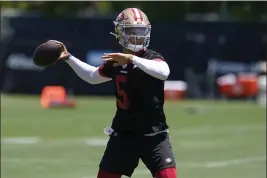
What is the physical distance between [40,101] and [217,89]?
5.78 meters

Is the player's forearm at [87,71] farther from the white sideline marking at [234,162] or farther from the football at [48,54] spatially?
the white sideline marking at [234,162]

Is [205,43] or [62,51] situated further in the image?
[205,43]

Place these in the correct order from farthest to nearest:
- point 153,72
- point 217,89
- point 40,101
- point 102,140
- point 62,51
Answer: point 217,89
point 40,101
point 102,140
point 62,51
point 153,72

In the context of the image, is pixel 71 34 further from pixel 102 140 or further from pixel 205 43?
pixel 102 140

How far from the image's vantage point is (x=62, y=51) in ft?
22.9

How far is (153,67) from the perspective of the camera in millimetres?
6449

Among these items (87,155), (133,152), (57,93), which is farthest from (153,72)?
(57,93)

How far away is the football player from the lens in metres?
6.64

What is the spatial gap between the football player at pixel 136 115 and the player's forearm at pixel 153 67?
9 cm

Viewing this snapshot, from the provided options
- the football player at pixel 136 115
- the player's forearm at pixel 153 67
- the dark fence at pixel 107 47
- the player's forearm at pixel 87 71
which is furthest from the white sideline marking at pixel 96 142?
the dark fence at pixel 107 47

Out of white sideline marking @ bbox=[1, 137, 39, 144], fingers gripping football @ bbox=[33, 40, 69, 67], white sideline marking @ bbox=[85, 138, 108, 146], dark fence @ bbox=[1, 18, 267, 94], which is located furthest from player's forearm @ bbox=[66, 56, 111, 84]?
dark fence @ bbox=[1, 18, 267, 94]

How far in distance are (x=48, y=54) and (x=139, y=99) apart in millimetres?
854

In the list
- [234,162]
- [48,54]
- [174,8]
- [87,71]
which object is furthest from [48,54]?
[174,8]

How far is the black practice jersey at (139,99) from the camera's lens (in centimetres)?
667
